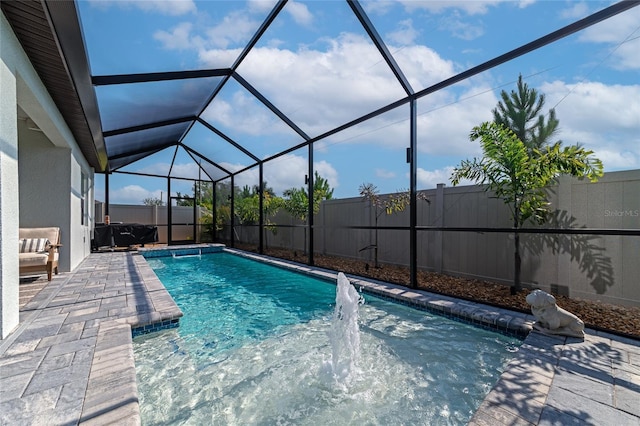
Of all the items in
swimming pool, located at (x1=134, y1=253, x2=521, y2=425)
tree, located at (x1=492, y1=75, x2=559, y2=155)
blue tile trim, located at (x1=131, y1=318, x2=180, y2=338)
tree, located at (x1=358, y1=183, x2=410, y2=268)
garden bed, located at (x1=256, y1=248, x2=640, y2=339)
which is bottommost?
Result: swimming pool, located at (x1=134, y1=253, x2=521, y2=425)

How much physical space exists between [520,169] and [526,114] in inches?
238

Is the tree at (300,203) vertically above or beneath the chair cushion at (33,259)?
above

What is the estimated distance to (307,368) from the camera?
2.94 meters

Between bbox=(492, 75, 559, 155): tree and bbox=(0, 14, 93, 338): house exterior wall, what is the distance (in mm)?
9681

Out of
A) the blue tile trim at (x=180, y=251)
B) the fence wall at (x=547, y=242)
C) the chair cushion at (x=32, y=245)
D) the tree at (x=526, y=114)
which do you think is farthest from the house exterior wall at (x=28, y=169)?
the tree at (x=526, y=114)

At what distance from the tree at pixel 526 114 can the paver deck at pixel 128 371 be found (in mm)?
6841

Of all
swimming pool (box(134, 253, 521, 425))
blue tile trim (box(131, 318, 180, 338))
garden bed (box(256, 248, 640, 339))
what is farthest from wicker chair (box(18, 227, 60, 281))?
garden bed (box(256, 248, 640, 339))

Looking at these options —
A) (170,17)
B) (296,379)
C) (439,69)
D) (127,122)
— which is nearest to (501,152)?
(439,69)

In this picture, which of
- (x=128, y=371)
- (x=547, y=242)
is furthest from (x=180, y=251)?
(x=547, y=242)

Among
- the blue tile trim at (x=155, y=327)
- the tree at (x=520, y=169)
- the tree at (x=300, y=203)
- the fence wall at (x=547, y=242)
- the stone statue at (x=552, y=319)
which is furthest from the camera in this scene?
the tree at (x=300, y=203)

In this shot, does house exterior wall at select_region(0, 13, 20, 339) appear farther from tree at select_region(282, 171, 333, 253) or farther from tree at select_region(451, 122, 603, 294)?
tree at select_region(282, 171, 333, 253)

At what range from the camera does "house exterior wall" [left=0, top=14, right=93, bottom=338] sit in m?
2.74

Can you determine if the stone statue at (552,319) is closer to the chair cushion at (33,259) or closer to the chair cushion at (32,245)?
the chair cushion at (33,259)

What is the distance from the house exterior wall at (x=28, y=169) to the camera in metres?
2.74
